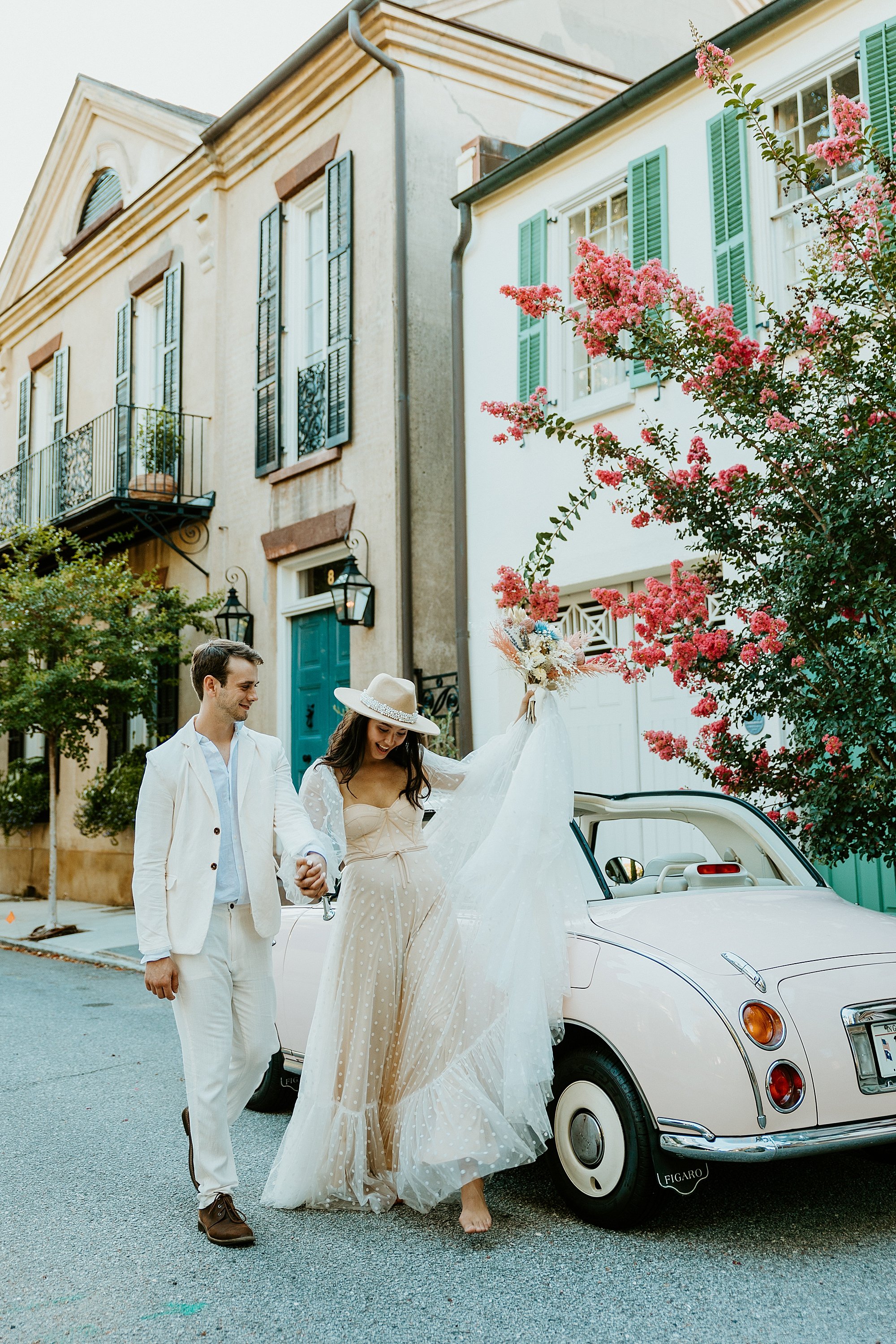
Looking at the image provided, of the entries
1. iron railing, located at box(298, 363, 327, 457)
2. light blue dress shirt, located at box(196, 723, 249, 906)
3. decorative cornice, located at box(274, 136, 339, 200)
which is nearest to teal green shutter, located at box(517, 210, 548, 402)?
iron railing, located at box(298, 363, 327, 457)

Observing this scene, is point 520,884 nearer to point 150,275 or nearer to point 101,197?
point 150,275

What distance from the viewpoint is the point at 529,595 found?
634 centimetres

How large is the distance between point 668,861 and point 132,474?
11668mm

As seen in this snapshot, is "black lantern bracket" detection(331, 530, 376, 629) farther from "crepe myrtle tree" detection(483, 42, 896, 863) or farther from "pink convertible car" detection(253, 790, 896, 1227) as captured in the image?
"pink convertible car" detection(253, 790, 896, 1227)

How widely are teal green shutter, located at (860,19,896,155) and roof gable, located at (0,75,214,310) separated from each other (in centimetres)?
1005

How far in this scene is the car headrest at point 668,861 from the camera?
197 inches

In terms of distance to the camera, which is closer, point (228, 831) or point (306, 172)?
point (228, 831)

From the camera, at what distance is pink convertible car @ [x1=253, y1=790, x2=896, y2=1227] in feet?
11.8

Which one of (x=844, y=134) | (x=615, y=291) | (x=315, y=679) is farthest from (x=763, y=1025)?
(x=315, y=679)

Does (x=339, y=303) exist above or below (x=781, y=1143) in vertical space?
above

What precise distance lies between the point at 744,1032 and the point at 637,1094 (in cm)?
44

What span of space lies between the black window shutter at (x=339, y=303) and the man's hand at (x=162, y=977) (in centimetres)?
900

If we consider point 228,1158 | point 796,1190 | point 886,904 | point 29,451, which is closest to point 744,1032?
point 796,1190

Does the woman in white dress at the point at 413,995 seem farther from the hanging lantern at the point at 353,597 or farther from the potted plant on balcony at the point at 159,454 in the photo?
the potted plant on balcony at the point at 159,454
